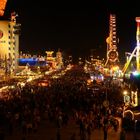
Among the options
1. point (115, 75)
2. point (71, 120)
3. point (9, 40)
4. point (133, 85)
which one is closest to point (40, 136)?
point (71, 120)

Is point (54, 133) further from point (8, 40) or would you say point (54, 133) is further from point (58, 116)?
point (8, 40)

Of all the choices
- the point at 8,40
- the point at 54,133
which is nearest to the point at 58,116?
the point at 54,133

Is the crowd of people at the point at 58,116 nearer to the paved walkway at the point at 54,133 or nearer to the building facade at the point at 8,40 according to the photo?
the paved walkway at the point at 54,133

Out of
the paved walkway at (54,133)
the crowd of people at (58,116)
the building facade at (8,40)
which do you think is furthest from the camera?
the building facade at (8,40)

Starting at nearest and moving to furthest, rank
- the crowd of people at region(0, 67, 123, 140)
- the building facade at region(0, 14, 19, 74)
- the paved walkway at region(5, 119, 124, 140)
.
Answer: the paved walkway at region(5, 119, 124, 140) < the crowd of people at region(0, 67, 123, 140) < the building facade at region(0, 14, 19, 74)

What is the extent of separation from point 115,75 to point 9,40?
63.9 m

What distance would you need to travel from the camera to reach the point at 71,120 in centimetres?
2948

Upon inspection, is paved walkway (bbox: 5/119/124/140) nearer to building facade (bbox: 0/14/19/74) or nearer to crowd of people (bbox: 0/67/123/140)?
crowd of people (bbox: 0/67/123/140)

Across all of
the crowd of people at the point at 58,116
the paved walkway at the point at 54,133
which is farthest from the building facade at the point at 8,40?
the paved walkway at the point at 54,133

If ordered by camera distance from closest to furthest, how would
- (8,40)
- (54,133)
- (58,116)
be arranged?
(54,133) < (58,116) < (8,40)

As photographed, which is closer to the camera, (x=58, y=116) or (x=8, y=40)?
(x=58, y=116)

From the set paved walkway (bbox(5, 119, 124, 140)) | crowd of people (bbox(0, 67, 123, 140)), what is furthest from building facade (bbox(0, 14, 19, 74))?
paved walkway (bbox(5, 119, 124, 140))

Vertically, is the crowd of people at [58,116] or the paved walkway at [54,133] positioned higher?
the crowd of people at [58,116]

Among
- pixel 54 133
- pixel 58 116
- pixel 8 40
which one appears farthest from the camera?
pixel 8 40
